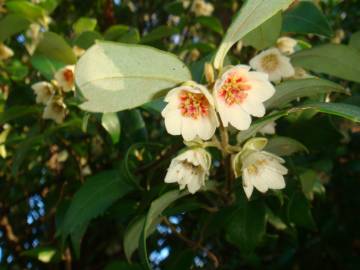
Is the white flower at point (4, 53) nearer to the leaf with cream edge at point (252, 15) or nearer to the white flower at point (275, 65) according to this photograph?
the white flower at point (275, 65)

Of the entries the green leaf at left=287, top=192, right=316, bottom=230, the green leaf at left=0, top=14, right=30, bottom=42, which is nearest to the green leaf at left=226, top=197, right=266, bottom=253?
the green leaf at left=287, top=192, right=316, bottom=230

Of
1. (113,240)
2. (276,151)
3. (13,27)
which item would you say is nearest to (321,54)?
(276,151)

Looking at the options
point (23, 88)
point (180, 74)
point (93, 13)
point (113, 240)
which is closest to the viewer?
point (180, 74)

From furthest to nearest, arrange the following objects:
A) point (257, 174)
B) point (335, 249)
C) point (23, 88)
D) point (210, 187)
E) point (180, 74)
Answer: point (335, 249), point (23, 88), point (210, 187), point (257, 174), point (180, 74)

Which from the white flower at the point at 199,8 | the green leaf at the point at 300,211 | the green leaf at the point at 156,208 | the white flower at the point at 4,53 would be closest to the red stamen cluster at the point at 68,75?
the white flower at the point at 4,53

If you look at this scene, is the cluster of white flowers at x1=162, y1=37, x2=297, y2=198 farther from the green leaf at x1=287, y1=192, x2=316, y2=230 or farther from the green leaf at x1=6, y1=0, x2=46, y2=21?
the green leaf at x1=6, y1=0, x2=46, y2=21

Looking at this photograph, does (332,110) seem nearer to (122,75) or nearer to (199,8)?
(122,75)

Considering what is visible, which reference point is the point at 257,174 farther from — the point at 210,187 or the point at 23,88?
the point at 23,88
